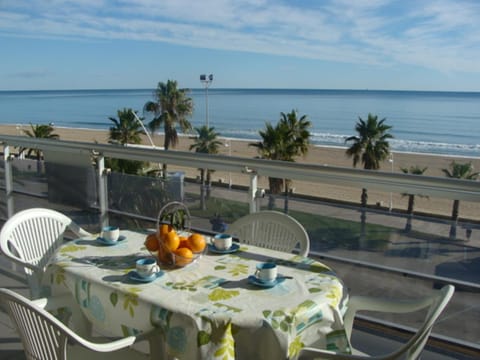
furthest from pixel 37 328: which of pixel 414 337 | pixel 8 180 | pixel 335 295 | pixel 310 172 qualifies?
pixel 8 180

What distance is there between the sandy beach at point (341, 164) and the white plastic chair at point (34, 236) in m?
9.16

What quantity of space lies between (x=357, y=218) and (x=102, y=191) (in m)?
1.97

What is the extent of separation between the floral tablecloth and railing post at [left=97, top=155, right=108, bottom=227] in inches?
58.6

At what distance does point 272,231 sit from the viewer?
2656 mm

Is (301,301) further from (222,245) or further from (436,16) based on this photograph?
(436,16)

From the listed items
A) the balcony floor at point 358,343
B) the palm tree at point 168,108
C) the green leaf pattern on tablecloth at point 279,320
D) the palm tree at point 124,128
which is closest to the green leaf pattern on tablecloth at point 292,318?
the green leaf pattern on tablecloth at point 279,320

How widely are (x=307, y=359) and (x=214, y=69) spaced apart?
64.0m

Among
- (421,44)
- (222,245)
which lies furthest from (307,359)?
(421,44)

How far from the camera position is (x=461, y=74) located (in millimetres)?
59594

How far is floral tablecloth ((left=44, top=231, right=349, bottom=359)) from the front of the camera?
5.29 ft

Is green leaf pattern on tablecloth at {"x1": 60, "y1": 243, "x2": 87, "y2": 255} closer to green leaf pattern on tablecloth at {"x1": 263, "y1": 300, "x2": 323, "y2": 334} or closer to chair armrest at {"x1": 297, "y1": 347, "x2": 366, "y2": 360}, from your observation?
green leaf pattern on tablecloth at {"x1": 263, "y1": 300, "x2": 323, "y2": 334}

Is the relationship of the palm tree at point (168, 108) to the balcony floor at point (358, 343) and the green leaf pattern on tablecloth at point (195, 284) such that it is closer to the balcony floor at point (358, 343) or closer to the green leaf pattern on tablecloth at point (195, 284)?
the balcony floor at point (358, 343)

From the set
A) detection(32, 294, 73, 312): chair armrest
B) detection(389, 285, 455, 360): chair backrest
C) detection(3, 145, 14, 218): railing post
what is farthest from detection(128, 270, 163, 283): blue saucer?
detection(3, 145, 14, 218): railing post

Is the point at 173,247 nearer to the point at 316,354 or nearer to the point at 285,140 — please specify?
the point at 316,354
